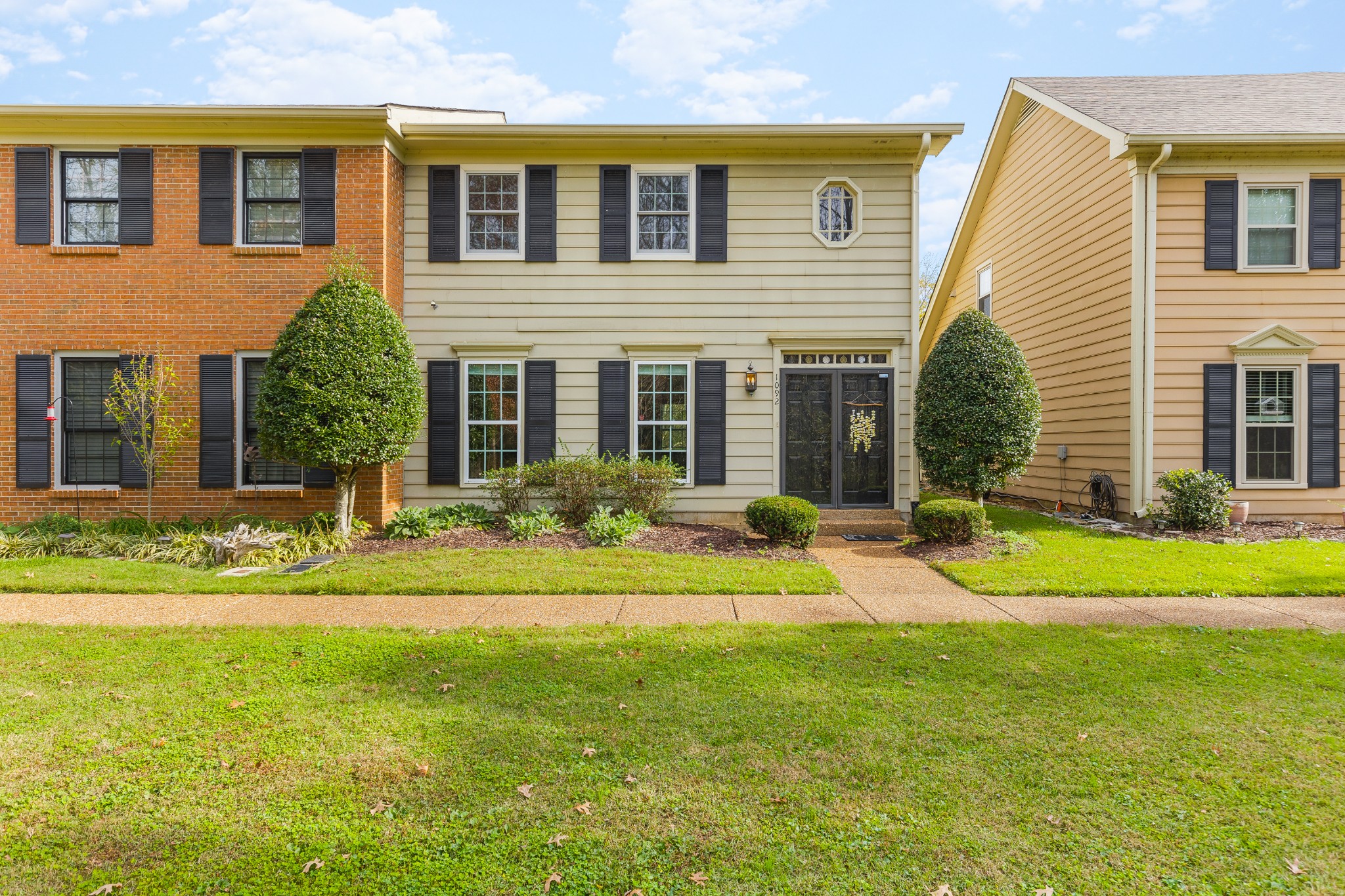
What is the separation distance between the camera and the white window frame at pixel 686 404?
963 cm

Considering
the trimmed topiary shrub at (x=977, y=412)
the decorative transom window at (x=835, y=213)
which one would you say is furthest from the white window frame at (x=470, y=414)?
the trimmed topiary shrub at (x=977, y=412)

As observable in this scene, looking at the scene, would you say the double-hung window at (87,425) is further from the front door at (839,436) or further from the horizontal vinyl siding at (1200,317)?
the horizontal vinyl siding at (1200,317)

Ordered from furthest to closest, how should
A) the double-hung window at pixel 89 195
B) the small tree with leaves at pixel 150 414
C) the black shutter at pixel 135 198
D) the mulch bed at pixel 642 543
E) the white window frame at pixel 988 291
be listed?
the white window frame at pixel 988 291 → the double-hung window at pixel 89 195 → the black shutter at pixel 135 198 → the small tree with leaves at pixel 150 414 → the mulch bed at pixel 642 543

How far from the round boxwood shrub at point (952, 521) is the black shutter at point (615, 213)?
17.7ft

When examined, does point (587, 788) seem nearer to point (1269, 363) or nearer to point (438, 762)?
point (438, 762)

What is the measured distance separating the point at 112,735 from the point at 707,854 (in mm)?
2937

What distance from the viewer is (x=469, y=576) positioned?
6562mm

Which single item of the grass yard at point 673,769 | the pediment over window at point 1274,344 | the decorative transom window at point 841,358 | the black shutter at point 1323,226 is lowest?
the grass yard at point 673,769

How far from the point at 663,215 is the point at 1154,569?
7466 millimetres

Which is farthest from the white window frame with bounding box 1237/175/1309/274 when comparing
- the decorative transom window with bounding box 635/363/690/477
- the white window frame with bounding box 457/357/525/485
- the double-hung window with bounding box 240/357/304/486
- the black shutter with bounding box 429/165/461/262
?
the double-hung window with bounding box 240/357/304/486

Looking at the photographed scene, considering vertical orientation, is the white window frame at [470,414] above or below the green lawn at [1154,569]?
above

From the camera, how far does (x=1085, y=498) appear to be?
11.0 m

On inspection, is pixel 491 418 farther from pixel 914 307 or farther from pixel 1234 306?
pixel 1234 306

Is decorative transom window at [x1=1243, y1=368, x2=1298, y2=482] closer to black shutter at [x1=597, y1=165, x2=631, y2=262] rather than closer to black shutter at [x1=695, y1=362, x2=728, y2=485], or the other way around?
black shutter at [x1=695, y1=362, x2=728, y2=485]
